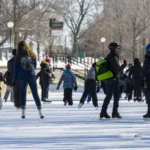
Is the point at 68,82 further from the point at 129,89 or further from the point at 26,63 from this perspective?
the point at 26,63

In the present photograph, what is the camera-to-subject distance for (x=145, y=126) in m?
14.4

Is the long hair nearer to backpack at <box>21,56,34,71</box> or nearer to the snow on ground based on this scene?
backpack at <box>21,56,34,71</box>

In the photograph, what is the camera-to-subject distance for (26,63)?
51.7 feet

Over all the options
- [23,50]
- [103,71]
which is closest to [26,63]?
[23,50]

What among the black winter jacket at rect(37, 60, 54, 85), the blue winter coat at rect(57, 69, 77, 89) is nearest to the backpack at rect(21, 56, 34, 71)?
the blue winter coat at rect(57, 69, 77, 89)

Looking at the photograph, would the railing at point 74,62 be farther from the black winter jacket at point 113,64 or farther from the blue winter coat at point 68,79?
the black winter jacket at point 113,64

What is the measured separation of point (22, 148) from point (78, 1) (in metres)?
70.7

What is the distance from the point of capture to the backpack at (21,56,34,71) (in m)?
15.8

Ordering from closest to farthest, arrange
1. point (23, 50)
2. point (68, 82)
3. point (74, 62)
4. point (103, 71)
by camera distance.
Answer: point (23, 50), point (103, 71), point (68, 82), point (74, 62)

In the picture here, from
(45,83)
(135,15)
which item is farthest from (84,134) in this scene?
(135,15)

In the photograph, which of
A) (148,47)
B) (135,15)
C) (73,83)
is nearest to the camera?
(148,47)

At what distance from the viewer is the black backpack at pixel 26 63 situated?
15750mm

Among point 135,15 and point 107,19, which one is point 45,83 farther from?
point 107,19

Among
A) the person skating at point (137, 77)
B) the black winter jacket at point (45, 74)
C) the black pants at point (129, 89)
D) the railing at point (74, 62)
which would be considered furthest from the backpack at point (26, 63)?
the railing at point (74, 62)
